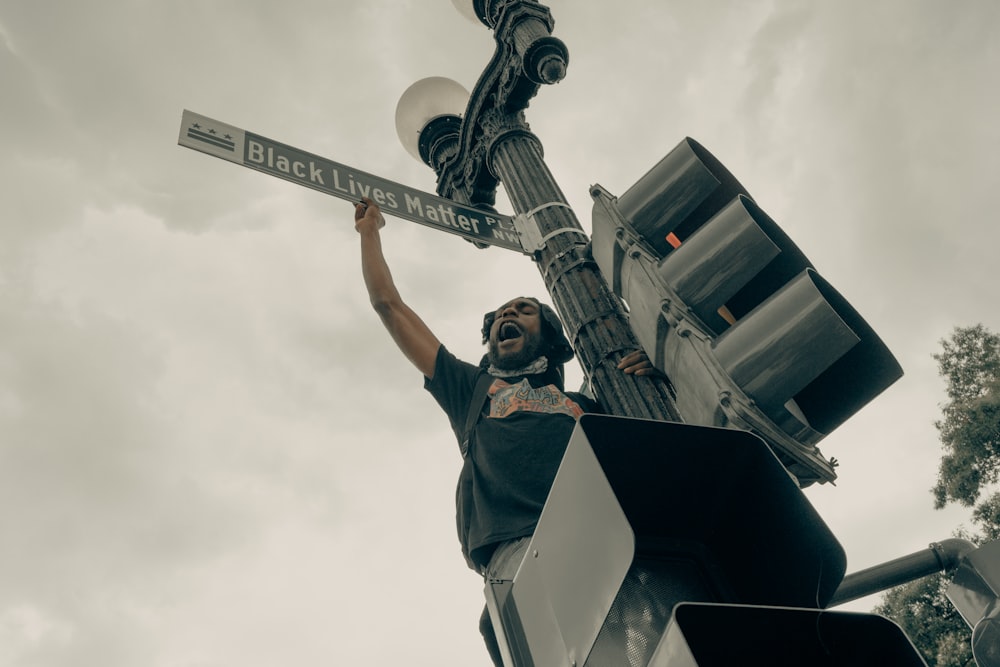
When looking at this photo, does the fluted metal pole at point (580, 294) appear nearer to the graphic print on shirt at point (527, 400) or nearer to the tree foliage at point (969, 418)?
the graphic print on shirt at point (527, 400)

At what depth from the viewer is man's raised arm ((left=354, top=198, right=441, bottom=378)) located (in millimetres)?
3678

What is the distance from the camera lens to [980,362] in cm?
1850

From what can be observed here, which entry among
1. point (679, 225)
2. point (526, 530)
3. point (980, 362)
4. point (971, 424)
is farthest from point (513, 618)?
point (980, 362)

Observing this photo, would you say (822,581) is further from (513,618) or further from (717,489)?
(513,618)

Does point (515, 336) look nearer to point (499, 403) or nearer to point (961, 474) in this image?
point (499, 403)

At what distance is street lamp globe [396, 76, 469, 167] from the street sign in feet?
7.35

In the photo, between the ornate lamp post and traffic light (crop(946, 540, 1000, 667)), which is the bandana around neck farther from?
traffic light (crop(946, 540, 1000, 667))

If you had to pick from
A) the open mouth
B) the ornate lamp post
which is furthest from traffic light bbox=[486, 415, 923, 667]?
the open mouth

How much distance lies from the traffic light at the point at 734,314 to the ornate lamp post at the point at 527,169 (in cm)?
62

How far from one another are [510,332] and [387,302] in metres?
0.68

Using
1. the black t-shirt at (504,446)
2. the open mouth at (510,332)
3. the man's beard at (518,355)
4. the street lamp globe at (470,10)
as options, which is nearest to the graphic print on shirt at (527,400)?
the black t-shirt at (504,446)

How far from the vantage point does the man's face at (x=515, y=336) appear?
356 cm

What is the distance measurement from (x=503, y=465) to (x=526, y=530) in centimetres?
35

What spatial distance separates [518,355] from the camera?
3.57 meters
